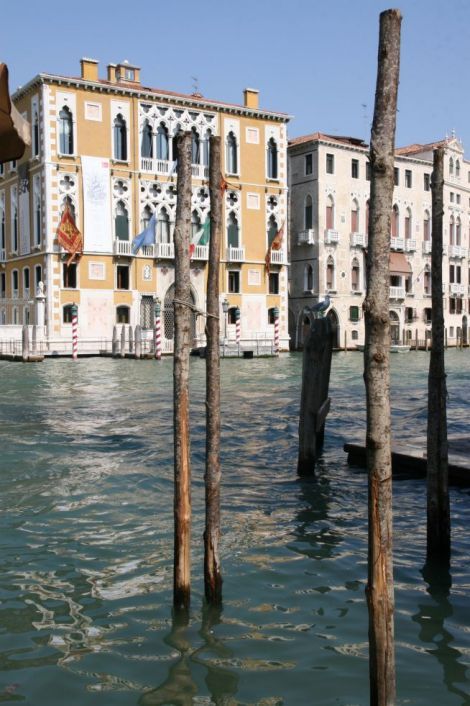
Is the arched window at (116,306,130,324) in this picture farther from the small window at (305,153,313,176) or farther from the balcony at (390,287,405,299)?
the balcony at (390,287,405,299)

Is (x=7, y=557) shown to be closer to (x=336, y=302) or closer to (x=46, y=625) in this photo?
(x=46, y=625)

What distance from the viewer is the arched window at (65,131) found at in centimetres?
2778

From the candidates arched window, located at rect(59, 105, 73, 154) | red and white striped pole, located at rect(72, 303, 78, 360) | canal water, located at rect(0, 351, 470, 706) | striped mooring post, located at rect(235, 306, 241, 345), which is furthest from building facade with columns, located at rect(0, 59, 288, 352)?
canal water, located at rect(0, 351, 470, 706)

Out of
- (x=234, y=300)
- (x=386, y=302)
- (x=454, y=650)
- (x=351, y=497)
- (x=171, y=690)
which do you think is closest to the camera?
(x=386, y=302)

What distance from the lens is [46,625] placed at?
392 cm

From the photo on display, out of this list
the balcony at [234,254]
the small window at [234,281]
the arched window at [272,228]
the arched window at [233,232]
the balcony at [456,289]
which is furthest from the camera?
the balcony at [456,289]

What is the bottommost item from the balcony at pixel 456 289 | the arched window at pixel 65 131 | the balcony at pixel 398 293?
the balcony at pixel 398 293

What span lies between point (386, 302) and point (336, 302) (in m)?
33.4

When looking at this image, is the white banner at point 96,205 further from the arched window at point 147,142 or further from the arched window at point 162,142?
the arched window at point 162,142

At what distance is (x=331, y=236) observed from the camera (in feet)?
116

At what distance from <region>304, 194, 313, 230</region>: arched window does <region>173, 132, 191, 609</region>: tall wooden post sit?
31563mm

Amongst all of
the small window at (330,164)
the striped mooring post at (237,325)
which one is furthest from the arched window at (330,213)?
the striped mooring post at (237,325)

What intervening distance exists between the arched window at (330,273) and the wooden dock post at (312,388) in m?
28.4

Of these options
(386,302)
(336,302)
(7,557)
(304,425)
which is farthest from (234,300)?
(386,302)
